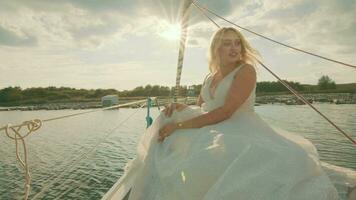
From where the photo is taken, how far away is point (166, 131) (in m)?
2.87

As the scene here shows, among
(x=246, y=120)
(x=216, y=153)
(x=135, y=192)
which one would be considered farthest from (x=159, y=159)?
→ (x=246, y=120)

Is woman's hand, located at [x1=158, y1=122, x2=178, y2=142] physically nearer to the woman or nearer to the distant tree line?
the woman

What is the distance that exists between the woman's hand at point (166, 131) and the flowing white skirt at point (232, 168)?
0.40 feet

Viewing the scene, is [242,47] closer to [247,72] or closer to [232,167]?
[247,72]

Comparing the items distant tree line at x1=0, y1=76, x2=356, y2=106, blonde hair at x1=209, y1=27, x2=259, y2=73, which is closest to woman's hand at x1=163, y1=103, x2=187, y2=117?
blonde hair at x1=209, y1=27, x2=259, y2=73

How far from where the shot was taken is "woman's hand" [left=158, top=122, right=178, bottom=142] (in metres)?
2.86

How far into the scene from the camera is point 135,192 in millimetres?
2594

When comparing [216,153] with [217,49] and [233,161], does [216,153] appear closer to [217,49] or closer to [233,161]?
[233,161]

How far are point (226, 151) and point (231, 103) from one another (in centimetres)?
57

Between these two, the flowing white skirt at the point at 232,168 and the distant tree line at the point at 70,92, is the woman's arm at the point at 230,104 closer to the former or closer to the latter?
the flowing white skirt at the point at 232,168

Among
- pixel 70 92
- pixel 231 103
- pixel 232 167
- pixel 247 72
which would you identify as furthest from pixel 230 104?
pixel 70 92

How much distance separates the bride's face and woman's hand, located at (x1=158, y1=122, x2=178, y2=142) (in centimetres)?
73

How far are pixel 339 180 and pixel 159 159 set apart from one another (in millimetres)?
1352

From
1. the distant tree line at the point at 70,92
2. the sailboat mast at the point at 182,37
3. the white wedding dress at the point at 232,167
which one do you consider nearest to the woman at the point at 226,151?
the white wedding dress at the point at 232,167
